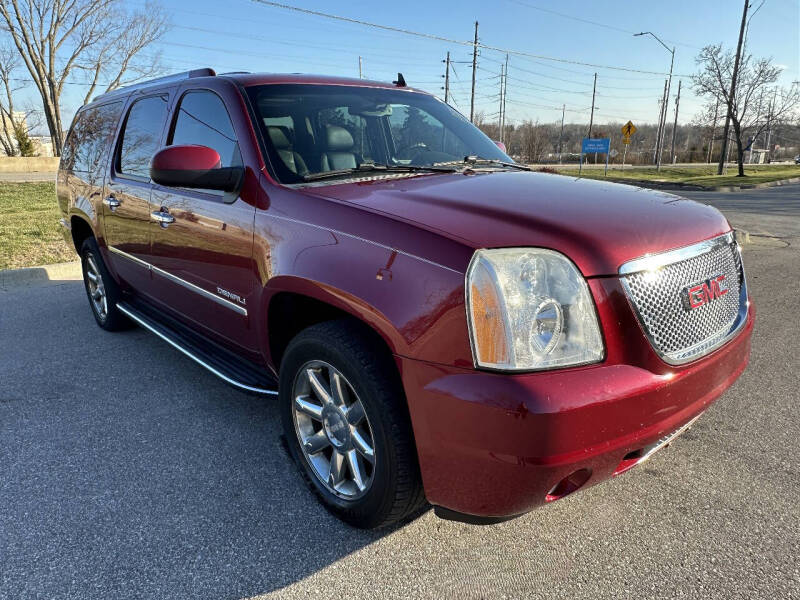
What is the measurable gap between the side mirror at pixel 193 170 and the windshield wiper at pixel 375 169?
37 centimetres

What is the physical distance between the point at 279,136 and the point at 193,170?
18.5 inches

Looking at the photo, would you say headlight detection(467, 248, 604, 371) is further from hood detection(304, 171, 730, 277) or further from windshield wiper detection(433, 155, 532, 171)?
windshield wiper detection(433, 155, 532, 171)

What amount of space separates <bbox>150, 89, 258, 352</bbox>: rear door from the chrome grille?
66.7 inches

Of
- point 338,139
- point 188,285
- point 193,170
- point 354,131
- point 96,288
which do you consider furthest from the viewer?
point 96,288

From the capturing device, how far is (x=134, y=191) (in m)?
3.76

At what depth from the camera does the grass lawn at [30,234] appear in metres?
7.51

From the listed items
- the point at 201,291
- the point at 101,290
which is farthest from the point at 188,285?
the point at 101,290

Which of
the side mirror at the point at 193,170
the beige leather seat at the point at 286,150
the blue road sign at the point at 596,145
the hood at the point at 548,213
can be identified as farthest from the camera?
the blue road sign at the point at 596,145

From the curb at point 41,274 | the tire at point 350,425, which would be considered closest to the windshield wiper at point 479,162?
the tire at point 350,425

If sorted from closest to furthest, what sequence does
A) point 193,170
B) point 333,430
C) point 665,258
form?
1. point 665,258
2. point 333,430
3. point 193,170

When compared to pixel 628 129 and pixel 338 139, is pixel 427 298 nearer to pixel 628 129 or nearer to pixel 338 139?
pixel 338 139

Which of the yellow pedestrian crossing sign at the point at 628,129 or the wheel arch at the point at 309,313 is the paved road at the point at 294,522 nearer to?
the wheel arch at the point at 309,313

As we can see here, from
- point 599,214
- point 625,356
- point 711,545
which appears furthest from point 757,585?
point 599,214

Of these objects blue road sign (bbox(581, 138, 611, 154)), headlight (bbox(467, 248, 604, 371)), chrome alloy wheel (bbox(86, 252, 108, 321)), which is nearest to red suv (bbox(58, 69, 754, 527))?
headlight (bbox(467, 248, 604, 371))
